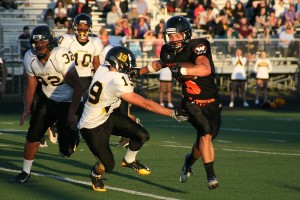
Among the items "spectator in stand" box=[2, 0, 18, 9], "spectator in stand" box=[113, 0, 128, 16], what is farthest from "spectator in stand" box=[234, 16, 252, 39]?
"spectator in stand" box=[2, 0, 18, 9]

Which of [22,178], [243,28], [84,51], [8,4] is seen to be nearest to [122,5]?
[8,4]

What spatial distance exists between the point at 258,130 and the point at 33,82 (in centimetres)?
750

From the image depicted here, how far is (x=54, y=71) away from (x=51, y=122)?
611 mm

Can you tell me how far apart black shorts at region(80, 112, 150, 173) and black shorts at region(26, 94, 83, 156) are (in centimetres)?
87

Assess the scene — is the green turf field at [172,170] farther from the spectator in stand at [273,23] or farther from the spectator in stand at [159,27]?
the spectator in stand at [273,23]

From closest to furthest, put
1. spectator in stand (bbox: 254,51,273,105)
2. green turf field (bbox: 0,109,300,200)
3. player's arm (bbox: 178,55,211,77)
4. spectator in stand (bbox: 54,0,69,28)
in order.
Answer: player's arm (bbox: 178,55,211,77) → green turf field (bbox: 0,109,300,200) → spectator in stand (bbox: 254,51,273,105) → spectator in stand (bbox: 54,0,69,28)

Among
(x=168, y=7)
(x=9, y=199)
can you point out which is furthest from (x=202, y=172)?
(x=168, y=7)

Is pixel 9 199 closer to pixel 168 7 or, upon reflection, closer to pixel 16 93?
pixel 16 93

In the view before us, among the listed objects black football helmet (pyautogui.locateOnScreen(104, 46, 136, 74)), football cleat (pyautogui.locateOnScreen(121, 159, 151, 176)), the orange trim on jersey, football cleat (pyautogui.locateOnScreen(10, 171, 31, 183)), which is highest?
black football helmet (pyautogui.locateOnScreen(104, 46, 136, 74))

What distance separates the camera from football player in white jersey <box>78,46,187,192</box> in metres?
9.54

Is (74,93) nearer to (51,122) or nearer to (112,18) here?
(51,122)

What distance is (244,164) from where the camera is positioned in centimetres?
1213

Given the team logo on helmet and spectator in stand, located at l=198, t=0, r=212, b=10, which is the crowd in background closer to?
spectator in stand, located at l=198, t=0, r=212, b=10

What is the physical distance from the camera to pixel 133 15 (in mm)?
27234
